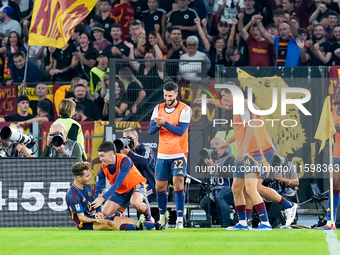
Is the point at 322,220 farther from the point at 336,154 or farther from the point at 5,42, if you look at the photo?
the point at 5,42

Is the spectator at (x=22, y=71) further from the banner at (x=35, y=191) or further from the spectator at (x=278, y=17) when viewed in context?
the banner at (x=35, y=191)

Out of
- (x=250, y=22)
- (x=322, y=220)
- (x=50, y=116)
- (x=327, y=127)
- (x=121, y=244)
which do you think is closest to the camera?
(x=121, y=244)

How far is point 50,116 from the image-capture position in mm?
16703

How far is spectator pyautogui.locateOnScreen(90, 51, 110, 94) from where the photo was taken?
17.2 metres

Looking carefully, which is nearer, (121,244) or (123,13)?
(121,244)

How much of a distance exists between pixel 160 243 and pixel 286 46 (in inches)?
365

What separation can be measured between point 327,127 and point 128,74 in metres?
3.97

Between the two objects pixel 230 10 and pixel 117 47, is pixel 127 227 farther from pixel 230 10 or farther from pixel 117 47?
pixel 230 10

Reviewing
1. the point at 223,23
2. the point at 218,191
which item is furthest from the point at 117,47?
the point at 218,191

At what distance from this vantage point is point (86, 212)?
11.5 meters

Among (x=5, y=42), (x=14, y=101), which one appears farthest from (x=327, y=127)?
(x=5, y=42)

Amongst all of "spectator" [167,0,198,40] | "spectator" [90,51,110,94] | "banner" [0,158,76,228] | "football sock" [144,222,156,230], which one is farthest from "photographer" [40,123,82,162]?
"spectator" [167,0,198,40]

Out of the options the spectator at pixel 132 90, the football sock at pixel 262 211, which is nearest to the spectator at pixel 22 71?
the spectator at pixel 132 90

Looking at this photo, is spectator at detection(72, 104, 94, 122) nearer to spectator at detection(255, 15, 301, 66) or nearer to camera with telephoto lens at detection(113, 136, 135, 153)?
camera with telephoto lens at detection(113, 136, 135, 153)
